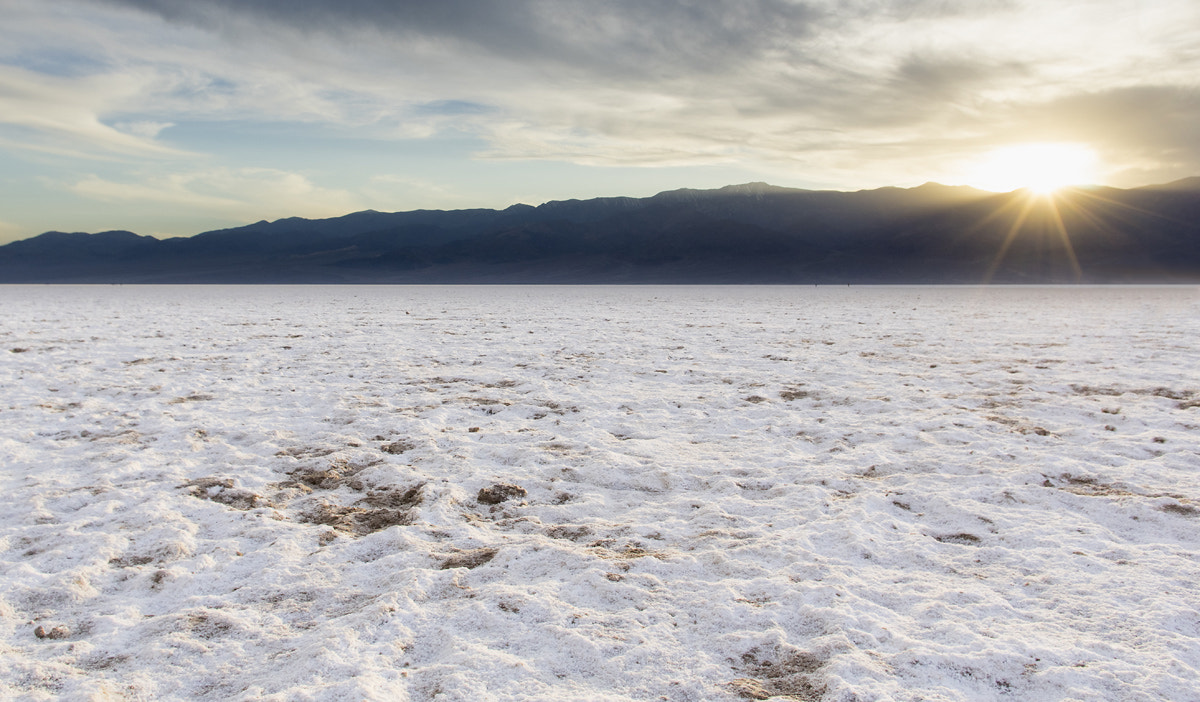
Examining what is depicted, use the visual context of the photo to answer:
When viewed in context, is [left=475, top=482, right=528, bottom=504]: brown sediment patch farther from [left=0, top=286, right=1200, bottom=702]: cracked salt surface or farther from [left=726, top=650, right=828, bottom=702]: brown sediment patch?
[left=726, top=650, right=828, bottom=702]: brown sediment patch

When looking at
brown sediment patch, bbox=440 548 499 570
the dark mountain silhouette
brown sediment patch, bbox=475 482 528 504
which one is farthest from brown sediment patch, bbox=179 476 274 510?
the dark mountain silhouette

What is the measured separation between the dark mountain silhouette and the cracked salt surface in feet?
409

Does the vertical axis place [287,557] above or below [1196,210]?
below

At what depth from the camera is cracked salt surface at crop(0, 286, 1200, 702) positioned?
2.68 meters

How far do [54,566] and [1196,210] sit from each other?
643 ft

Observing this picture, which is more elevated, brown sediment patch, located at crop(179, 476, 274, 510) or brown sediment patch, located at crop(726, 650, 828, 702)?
brown sediment patch, located at crop(179, 476, 274, 510)

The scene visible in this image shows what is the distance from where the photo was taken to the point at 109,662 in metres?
2.72

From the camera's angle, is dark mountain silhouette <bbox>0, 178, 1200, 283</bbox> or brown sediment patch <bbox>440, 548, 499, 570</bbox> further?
dark mountain silhouette <bbox>0, 178, 1200, 283</bbox>

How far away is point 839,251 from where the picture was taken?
148 meters

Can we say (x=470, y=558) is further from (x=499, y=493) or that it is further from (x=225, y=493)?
(x=225, y=493)

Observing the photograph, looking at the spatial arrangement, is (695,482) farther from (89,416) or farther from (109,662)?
(89,416)

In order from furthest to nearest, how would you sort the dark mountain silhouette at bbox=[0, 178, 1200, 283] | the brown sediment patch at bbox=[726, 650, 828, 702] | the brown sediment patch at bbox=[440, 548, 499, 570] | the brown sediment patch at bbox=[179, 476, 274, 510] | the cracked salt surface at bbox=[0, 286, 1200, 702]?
the dark mountain silhouette at bbox=[0, 178, 1200, 283] → the brown sediment patch at bbox=[179, 476, 274, 510] → the brown sediment patch at bbox=[440, 548, 499, 570] → the cracked salt surface at bbox=[0, 286, 1200, 702] → the brown sediment patch at bbox=[726, 650, 828, 702]

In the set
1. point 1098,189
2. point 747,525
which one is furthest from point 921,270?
point 747,525

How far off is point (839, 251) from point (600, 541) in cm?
15434
